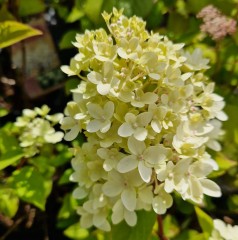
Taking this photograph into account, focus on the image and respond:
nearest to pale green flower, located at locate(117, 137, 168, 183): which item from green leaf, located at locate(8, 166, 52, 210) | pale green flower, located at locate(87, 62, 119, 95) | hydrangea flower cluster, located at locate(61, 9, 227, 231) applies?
hydrangea flower cluster, located at locate(61, 9, 227, 231)

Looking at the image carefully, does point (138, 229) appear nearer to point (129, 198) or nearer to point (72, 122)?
point (129, 198)

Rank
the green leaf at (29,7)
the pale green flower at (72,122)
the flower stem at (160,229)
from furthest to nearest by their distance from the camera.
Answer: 1. the green leaf at (29,7)
2. the flower stem at (160,229)
3. the pale green flower at (72,122)

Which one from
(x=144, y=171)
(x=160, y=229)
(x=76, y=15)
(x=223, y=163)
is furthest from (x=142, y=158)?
(x=76, y=15)

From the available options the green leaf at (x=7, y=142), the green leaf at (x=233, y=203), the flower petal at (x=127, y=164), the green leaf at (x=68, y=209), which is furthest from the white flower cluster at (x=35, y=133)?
the green leaf at (x=233, y=203)

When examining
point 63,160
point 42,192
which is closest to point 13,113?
point 63,160

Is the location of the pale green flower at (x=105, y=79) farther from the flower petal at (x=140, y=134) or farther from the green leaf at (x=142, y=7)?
→ the green leaf at (x=142, y=7)

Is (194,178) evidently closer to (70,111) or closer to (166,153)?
(166,153)
